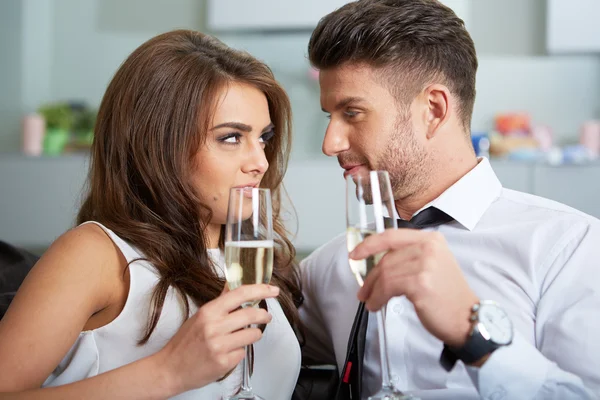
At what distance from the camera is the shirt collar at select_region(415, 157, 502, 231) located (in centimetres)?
170

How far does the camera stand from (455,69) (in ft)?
6.08

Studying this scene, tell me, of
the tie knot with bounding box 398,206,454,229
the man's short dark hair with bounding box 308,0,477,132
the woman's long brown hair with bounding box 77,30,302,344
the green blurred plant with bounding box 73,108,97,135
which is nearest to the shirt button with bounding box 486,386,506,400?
the tie knot with bounding box 398,206,454,229

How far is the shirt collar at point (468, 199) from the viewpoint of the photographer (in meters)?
1.70

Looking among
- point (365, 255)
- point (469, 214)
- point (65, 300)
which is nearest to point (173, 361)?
point (65, 300)

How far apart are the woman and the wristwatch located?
1.28 feet

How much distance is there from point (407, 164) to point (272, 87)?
1.31ft

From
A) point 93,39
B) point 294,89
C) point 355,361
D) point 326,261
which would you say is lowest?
point 355,361

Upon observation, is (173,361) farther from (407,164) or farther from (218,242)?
(407,164)

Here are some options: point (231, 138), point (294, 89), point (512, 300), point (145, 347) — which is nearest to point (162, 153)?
point (231, 138)

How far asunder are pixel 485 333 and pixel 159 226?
32.8 inches

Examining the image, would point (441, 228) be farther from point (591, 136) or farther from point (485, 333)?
point (591, 136)

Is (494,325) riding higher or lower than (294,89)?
lower

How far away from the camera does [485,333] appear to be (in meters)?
1.17

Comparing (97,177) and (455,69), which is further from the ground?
(455,69)
